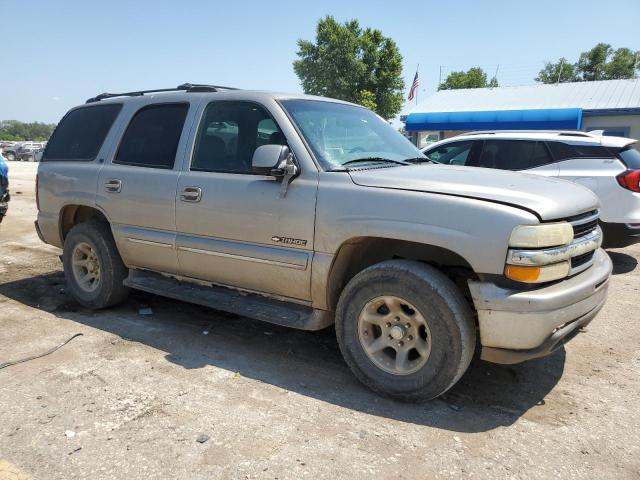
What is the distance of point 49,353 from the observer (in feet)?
13.1

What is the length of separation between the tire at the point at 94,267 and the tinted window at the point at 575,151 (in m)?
5.67

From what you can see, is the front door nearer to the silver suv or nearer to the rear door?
the silver suv

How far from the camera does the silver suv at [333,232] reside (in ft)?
9.52

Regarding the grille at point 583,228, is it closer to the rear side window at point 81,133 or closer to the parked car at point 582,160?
the parked car at point 582,160

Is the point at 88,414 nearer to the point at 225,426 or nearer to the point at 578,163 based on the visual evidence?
the point at 225,426

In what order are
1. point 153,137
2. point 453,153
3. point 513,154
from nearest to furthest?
point 153,137, point 513,154, point 453,153

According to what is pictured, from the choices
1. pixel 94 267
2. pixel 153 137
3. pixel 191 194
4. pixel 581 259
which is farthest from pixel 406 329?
pixel 94 267

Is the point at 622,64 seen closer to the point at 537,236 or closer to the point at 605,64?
the point at 605,64

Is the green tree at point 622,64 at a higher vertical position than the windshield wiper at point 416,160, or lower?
higher

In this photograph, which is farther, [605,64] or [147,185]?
[605,64]

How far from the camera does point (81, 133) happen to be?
16.9ft

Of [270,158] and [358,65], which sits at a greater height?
[358,65]

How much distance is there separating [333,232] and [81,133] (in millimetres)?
3263

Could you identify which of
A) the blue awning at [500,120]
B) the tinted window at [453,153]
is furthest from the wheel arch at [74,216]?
the blue awning at [500,120]
